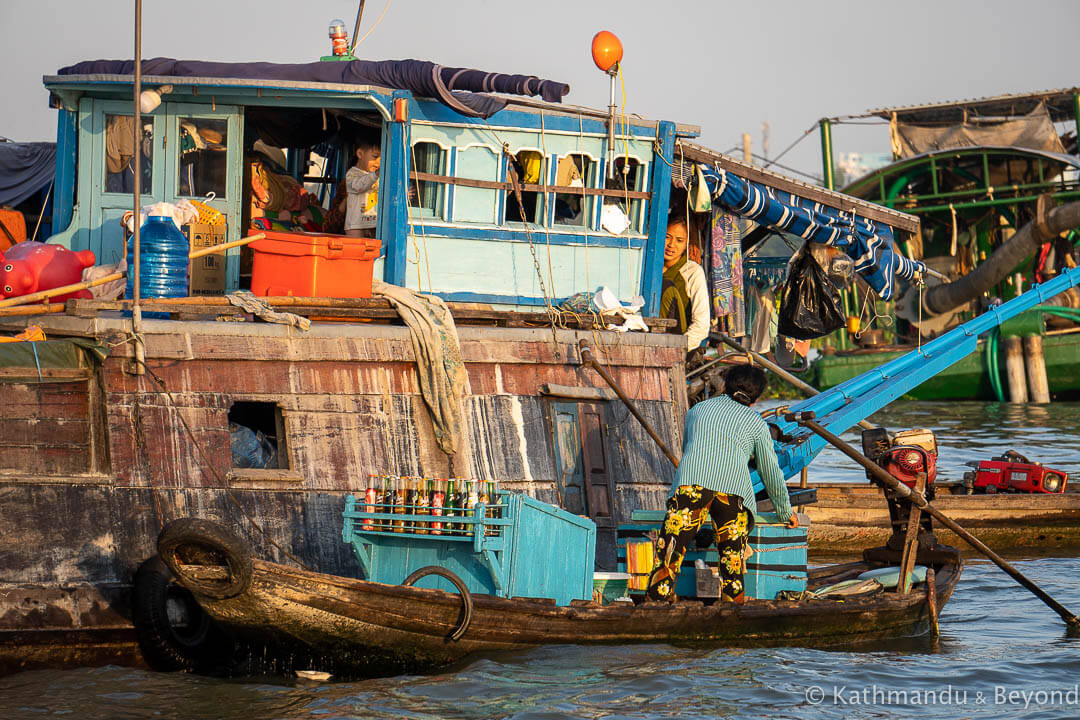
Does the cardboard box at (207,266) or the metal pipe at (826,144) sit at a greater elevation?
the metal pipe at (826,144)

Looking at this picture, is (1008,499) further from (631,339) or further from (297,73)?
(297,73)

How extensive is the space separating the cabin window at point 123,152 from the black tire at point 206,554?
4.26 m

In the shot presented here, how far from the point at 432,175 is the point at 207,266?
2.07 metres

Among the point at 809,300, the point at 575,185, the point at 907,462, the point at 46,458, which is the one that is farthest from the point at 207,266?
the point at 809,300

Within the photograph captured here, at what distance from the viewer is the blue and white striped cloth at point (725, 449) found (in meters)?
8.41

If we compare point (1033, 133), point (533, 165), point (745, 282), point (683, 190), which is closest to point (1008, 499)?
→ point (745, 282)

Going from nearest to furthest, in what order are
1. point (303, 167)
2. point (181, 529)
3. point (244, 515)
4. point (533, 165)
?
point (181, 529)
point (244, 515)
point (533, 165)
point (303, 167)

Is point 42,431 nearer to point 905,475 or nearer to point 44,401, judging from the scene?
point 44,401

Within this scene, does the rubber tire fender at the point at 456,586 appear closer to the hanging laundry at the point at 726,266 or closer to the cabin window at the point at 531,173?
the cabin window at the point at 531,173

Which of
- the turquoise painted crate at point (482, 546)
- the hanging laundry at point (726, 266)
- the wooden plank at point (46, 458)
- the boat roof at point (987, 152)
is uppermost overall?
the boat roof at point (987, 152)

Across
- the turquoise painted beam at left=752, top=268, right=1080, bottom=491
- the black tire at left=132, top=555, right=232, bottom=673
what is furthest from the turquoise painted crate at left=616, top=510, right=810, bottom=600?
the black tire at left=132, top=555, right=232, bottom=673

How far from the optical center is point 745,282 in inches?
596

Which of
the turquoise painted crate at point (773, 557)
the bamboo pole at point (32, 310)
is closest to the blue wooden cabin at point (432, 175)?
the bamboo pole at point (32, 310)

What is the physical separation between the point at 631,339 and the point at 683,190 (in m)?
2.45
